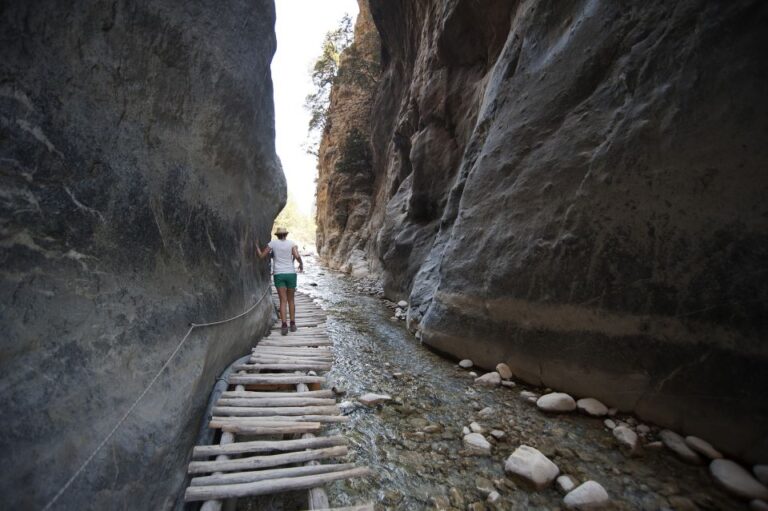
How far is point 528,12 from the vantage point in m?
5.79

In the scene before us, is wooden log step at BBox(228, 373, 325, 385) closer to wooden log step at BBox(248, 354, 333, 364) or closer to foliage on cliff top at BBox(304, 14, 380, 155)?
wooden log step at BBox(248, 354, 333, 364)

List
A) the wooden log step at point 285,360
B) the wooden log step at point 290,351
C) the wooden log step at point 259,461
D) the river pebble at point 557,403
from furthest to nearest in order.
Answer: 1. the wooden log step at point 290,351
2. the wooden log step at point 285,360
3. the river pebble at point 557,403
4. the wooden log step at point 259,461

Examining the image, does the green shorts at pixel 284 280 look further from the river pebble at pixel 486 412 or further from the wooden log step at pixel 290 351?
the river pebble at pixel 486 412

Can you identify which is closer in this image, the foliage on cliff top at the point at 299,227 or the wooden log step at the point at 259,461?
the wooden log step at the point at 259,461

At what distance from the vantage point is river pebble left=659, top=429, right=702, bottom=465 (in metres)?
2.71

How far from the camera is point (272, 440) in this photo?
10.1ft

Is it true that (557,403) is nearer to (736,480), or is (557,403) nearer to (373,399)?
(736,480)

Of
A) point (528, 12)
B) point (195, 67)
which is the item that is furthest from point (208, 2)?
point (528, 12)

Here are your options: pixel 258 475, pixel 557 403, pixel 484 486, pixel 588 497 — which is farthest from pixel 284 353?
pixel 588 497

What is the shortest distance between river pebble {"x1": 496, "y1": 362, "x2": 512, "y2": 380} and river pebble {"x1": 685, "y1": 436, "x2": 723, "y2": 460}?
191 cm

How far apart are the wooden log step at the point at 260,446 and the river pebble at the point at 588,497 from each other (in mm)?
1853

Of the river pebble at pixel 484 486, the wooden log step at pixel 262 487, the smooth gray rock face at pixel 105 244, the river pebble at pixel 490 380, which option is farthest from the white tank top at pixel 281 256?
the river pebble at pixel 484 486

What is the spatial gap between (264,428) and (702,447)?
12.6 feet

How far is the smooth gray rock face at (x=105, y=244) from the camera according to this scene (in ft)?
5.91
